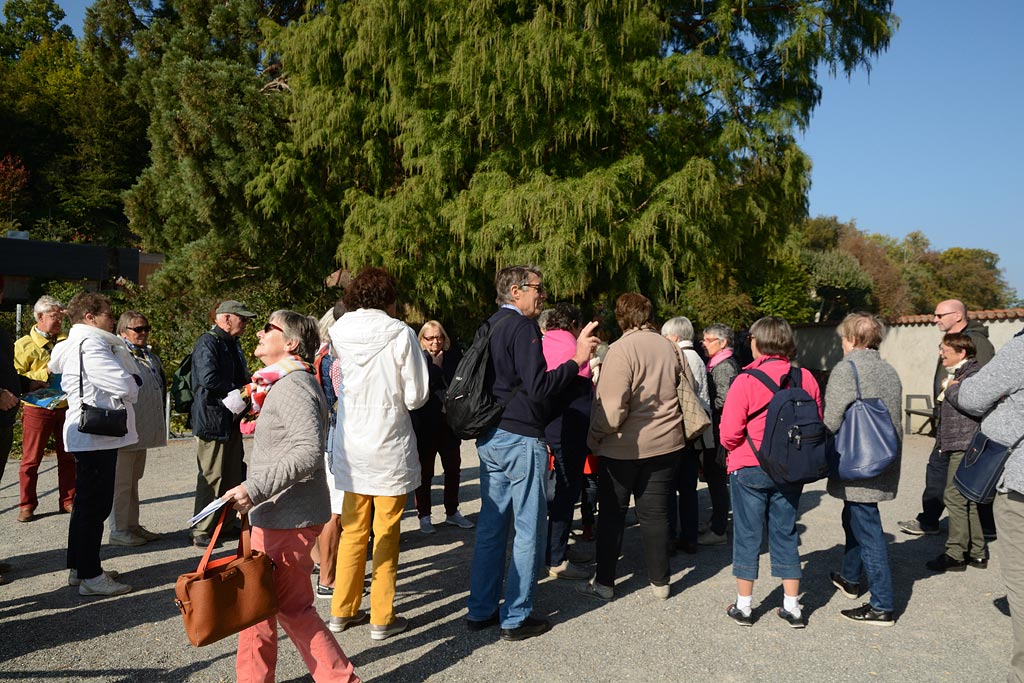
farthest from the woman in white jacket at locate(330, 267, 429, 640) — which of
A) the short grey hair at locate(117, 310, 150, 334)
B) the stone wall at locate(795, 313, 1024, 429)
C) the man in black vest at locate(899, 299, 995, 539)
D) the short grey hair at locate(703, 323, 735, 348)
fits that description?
the stone wall at locate(795, 313, 1024, 429)

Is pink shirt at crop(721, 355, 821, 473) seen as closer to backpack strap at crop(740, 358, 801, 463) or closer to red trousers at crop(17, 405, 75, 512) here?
backpack strap at crop(740, 358, 801, 463)

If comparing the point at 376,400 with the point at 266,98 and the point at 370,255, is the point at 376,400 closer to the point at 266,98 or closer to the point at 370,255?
the point at 370,255

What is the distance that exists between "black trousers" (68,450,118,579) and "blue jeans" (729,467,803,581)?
12.5 ft

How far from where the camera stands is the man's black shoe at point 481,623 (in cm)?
411

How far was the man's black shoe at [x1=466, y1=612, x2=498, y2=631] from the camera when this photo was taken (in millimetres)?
4105

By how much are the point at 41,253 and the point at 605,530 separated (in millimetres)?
21529

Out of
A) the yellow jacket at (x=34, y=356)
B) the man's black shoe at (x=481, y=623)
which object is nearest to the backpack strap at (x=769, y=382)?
the man's black shoe at (x=481, y=623)

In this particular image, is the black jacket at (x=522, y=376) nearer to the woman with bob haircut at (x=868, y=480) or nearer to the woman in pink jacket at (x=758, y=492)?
the woman in pink jacket at (x=758, y=492)

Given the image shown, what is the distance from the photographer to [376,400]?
12.8 feet

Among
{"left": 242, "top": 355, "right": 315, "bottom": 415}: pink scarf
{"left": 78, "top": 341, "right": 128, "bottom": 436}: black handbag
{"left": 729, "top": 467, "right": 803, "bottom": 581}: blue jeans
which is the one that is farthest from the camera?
{"left": 78, "top": 341, "right": 128, "bottom": 436}: black handbag

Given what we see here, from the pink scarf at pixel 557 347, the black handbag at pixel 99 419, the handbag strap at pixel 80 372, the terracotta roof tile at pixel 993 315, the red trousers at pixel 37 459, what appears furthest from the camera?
the terracotta roof tile at pixel 993 315

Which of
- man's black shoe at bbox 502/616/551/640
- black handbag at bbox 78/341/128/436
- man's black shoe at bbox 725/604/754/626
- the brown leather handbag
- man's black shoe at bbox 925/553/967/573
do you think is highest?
black handbag at bbox 78/341/128/436

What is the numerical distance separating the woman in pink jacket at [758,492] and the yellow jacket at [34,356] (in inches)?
243

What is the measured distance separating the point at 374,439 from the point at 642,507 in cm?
180
